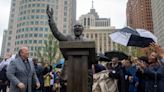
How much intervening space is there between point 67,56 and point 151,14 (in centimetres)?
15413

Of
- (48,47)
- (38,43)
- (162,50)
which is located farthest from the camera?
(38,43)

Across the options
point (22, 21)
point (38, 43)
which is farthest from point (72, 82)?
point (22, 21)

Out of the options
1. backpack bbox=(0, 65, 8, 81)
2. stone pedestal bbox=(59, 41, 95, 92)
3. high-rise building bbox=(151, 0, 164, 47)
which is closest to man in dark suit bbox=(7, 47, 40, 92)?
stone pedestal bbox=(59, 41, 95, 92)

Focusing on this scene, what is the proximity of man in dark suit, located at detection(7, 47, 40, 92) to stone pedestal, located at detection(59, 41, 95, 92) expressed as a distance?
236 centimetres

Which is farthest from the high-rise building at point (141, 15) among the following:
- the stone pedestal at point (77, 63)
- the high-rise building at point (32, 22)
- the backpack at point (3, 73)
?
the stone pedestal at point (77, 63)

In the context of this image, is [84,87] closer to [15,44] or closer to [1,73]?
[1,73]

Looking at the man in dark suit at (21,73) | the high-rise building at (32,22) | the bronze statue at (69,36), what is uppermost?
the high-rise building at (32,22)

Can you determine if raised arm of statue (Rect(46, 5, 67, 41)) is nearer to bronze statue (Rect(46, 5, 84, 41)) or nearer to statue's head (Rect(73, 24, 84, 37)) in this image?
bronze statue (Rect(46, 5, 84, 41))

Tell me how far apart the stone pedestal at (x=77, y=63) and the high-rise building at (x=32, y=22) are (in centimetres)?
10938

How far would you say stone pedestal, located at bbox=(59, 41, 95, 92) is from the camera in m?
4.80

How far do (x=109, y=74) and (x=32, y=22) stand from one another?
111379mm

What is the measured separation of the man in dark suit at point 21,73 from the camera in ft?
23.2

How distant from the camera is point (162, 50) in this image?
7746mm

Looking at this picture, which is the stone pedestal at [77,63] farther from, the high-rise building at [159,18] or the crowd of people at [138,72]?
the high-rise building at [159,18]
